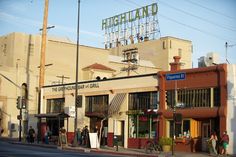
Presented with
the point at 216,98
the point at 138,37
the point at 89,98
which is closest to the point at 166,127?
the point at 216,98

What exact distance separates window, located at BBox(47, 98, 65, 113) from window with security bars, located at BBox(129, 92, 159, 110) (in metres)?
11.5

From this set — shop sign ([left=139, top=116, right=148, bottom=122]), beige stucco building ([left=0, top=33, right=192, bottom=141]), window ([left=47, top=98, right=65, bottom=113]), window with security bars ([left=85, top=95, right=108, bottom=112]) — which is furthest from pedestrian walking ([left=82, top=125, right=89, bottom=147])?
window ([left=47, top=98, right=65, bottom=113])

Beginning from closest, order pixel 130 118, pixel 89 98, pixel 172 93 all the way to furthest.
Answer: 1. pixel 172 93
2. pixel 130 118
3. pixel 89 98

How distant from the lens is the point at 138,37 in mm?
84375

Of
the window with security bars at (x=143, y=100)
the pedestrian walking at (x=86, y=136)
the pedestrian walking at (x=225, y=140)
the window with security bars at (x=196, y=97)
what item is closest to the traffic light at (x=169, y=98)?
the window with security bars at (x=196, y=97)

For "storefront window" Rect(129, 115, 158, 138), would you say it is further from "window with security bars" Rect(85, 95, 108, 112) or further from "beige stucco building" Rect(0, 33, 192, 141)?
"beige stucco building" Rect(0, 33, 192, 141)

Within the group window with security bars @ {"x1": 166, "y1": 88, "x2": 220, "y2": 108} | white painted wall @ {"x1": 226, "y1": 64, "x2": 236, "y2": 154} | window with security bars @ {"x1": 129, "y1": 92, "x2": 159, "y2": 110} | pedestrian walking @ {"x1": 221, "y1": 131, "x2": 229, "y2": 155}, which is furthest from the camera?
window with security bars @ {"x1": 129, "y1": 92, "x2": 159, "y2": 110}

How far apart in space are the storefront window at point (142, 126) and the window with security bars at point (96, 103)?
10.6 feet

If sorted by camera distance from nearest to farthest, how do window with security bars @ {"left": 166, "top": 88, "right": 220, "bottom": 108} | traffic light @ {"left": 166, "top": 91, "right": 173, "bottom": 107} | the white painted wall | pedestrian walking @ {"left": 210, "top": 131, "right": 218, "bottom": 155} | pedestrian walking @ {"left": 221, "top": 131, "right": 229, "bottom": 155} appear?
pedestrian walking @ {"left": 221, "top": 131, "right": 229, "bottom": 155} < pedestrian walking @ {"left": 210, "top": 131, "right": 218, "bottom": 155} < the white painted wall < window with security bars @ {"left": 166, "top": 88, "right": 220, "bottom": 108} < traffic light @ {"left": 166, "top": 91, "right": 173, "bottom": 107}

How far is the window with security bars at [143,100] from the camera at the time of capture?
38.5 metres

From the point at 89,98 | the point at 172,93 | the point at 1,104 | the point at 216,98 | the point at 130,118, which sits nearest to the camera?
the point at 216,98

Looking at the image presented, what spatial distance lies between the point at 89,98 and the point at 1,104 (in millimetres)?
19365

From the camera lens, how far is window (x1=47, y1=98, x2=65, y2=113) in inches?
1959

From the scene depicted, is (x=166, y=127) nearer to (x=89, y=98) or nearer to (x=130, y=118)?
(x=130, y=118)
